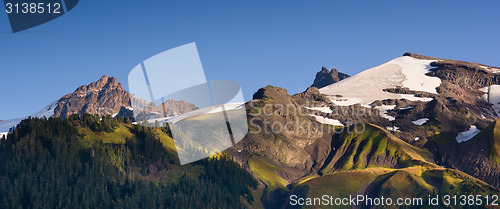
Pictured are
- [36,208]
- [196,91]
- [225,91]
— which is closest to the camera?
[196,91]

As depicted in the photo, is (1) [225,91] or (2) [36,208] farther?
(2) [36,208]

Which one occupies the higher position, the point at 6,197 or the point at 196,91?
the point at 196,91

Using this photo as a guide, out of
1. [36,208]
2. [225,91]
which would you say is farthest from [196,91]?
[36,208]

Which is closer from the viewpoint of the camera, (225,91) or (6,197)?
(225,91)

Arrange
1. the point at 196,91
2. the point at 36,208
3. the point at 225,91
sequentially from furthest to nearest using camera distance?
the point at 36,208
the point at 225,91
the point at 196,91

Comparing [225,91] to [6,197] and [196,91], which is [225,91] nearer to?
[196,91]

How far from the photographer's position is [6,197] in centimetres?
19925

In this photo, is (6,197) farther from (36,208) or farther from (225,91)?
(225,91)

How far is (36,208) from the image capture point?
7781 inches

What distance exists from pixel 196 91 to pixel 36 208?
104 m

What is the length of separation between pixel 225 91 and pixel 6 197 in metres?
89.2

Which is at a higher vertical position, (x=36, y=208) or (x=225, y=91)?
(x=225, y=91)

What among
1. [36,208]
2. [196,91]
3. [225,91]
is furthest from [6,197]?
[196,91]

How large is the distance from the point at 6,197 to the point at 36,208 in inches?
465
